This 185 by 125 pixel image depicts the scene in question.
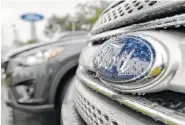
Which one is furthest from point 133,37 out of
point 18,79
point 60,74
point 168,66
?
point 18,79

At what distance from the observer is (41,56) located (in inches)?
105

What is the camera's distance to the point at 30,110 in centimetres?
241

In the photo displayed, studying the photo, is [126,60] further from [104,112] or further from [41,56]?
[41,56]

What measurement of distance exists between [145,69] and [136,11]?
1.09 feet

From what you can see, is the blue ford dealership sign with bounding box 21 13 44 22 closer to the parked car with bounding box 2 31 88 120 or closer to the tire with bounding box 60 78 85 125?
the parked car with bounding box 2 31 88 120

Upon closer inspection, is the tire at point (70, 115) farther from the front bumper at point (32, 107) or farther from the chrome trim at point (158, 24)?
the front bumper at point (32, 107)

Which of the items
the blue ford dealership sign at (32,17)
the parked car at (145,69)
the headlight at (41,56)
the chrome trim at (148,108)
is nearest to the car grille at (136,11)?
the parked car at (145,69)

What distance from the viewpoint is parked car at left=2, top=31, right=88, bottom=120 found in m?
2.42

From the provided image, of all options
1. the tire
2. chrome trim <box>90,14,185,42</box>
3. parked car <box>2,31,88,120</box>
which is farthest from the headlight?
chrome trim <box>90,14,185,42</box>

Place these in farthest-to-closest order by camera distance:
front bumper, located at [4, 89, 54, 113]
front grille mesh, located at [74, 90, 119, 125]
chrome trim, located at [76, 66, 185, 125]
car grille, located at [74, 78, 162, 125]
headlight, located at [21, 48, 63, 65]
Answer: headlight, located at [21, 48, 63, 65], front bumper, located at [4, 89, 54, 113], front grille mesh, located at [74, 90, 119, 125], car grille, located at [74, 78, 162, 125], chrome trim, located at [76, 66, 185, 125]

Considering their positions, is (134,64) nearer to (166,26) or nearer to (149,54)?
(149,54)

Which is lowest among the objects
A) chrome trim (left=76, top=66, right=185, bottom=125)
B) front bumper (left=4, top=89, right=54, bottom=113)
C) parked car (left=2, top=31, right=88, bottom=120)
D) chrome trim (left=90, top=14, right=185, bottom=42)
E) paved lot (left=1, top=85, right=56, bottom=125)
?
paved lot (left=1, top=85, right=56, bottom=125)

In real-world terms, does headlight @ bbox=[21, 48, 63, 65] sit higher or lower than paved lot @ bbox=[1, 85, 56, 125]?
higher

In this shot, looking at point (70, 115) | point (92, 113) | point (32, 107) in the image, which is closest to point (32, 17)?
point (32, 107)
